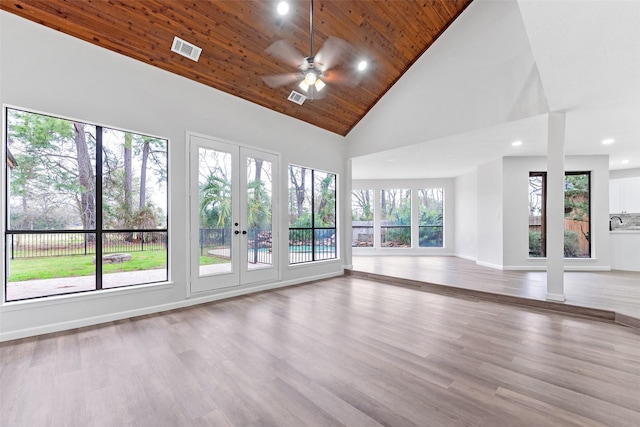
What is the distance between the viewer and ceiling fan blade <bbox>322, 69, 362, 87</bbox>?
15.0 feet

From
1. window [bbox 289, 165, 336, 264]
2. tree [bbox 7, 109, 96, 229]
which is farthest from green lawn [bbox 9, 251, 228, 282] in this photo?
window [bbox 289, 165, 336, 264]

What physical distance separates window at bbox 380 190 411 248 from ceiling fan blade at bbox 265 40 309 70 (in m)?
5.78

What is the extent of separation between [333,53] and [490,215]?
17.3 feet

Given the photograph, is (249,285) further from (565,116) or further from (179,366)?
(565,116)

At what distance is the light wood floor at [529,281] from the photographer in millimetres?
3689

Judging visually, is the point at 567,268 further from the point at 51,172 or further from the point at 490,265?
the point at 51,172

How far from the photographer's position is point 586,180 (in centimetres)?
617

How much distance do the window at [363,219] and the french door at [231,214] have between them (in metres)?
4.67

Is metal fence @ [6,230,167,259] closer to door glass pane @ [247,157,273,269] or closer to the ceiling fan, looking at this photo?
door glass pane @ [247,157,273,269]

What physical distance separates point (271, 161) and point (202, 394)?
3.82 m

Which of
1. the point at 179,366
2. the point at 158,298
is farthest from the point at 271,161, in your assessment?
the point at 179,366

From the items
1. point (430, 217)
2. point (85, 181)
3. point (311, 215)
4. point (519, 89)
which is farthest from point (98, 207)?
point (430, 217)

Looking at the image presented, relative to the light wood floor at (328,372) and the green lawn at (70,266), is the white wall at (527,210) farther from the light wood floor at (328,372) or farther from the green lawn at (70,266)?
the green lawn at (70,266)

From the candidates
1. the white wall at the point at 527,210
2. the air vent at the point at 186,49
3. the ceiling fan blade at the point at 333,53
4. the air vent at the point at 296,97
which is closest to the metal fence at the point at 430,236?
the white wall at the point at 527,210
